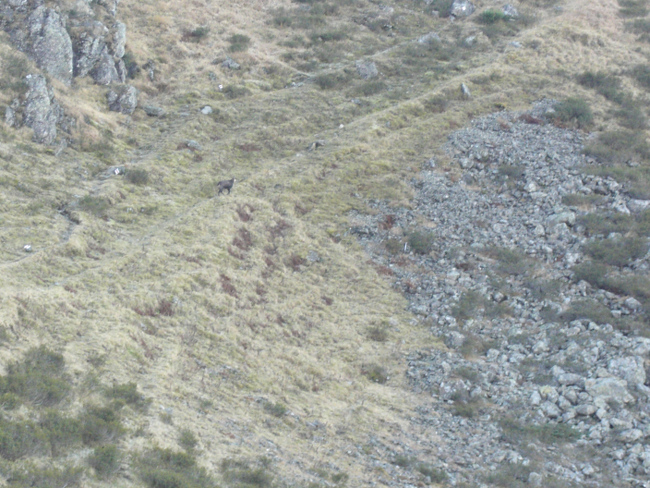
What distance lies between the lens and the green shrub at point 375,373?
1628 cm

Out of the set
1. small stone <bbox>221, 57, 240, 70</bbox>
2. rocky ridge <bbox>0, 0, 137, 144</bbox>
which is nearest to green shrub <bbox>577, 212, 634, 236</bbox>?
rocky ridge <bbox>0, 0, 137, 144</bbox>

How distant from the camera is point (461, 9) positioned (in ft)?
161

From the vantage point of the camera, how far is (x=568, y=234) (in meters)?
22.2

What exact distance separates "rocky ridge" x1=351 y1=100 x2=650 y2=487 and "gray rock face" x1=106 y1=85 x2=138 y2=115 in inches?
535

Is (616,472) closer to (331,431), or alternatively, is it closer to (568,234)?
(331,431)

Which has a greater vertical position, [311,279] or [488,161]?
[488,161]

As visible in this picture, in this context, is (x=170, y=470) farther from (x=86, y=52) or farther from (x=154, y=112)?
(x=86, y=52)

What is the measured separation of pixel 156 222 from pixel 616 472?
16.1 m

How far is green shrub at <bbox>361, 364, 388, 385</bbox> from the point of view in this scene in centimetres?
1628

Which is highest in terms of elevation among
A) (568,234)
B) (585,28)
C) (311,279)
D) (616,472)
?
(585,28)

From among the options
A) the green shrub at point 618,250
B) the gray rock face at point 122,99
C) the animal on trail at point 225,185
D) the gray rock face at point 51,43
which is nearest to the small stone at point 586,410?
the green shrub at point 618,250

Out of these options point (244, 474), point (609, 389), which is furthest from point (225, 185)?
point (609, 389)

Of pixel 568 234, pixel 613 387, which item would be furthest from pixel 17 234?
pixel 568 234

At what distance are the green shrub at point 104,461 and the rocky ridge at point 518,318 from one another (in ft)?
22.6
